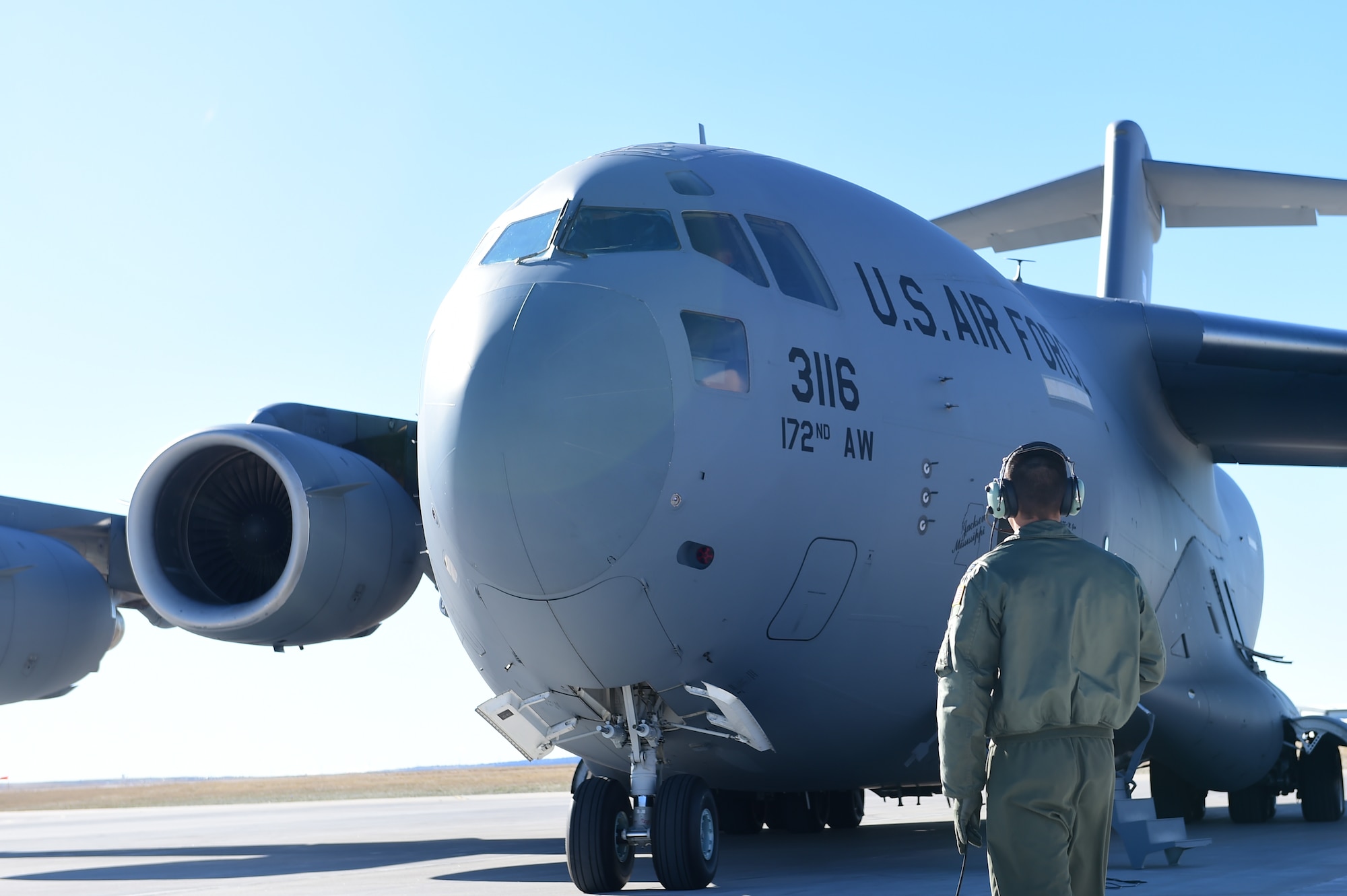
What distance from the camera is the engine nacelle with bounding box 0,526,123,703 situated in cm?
1177

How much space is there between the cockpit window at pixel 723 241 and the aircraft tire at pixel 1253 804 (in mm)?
7975

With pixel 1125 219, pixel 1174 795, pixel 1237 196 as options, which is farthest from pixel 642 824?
pixel 1237 196

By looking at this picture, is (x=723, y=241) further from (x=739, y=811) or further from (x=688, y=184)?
(x=739, y=811)

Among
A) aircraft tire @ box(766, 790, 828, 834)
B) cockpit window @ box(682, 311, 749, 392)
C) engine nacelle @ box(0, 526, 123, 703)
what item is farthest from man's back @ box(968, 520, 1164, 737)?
engine nacelle @ box(0, 526, 123, 703)

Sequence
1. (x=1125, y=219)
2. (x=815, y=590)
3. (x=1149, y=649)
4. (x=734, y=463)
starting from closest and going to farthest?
(x=1149, y=649) < (x=734, y=463) < (x=815, y=590) < (x=1125, y=219)

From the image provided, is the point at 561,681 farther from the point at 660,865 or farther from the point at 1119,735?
the point at 1119,735

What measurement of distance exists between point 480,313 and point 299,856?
6.13m

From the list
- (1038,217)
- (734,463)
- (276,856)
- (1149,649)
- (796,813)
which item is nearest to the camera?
(1149,649)

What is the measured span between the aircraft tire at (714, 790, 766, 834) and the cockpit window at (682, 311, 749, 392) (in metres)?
4.96

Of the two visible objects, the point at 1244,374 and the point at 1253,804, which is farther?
the point at 1253,804

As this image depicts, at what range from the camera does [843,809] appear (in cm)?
1226

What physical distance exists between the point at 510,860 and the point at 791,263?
4808 mm

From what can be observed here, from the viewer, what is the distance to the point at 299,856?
11.3 metres

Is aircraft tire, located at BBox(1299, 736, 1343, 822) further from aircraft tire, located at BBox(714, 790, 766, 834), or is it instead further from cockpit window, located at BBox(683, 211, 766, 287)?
cockpit window, located at BBox(683, 211, 766, 287)
